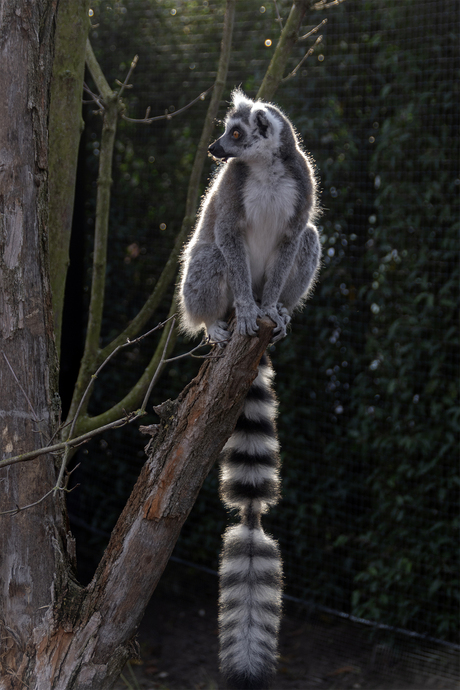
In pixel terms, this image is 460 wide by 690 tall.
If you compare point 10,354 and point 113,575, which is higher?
point 10,354

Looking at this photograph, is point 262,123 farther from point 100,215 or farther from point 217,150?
point 100,215

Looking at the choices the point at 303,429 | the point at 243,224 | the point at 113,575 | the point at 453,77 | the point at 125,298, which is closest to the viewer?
the point at 113,575

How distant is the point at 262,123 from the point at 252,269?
0.70 meters

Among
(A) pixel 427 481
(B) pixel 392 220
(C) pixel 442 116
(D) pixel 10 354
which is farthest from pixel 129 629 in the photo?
(C) pixel 442 116

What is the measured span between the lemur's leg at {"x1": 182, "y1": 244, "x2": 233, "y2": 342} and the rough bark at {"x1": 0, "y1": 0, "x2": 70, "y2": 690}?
1.01 meters

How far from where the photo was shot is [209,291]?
3.14 meters

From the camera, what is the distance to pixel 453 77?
14.5 ft

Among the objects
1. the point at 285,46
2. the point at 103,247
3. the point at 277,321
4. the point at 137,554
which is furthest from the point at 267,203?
the point at 137,554

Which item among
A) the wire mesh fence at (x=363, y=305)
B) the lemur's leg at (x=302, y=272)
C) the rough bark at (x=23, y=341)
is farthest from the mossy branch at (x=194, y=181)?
the wire mesh fence at (x=363, y=305)

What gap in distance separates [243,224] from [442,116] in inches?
86.8

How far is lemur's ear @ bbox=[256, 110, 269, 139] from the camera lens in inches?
122

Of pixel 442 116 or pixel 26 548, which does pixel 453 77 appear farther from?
pixel 26 548

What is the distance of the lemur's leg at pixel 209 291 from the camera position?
315 centimetres

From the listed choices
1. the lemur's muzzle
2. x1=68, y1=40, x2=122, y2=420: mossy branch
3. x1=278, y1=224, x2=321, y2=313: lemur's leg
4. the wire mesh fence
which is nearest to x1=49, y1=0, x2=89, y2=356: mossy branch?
x1=68, y1=40, x2=122, y2=420: mossy branch
